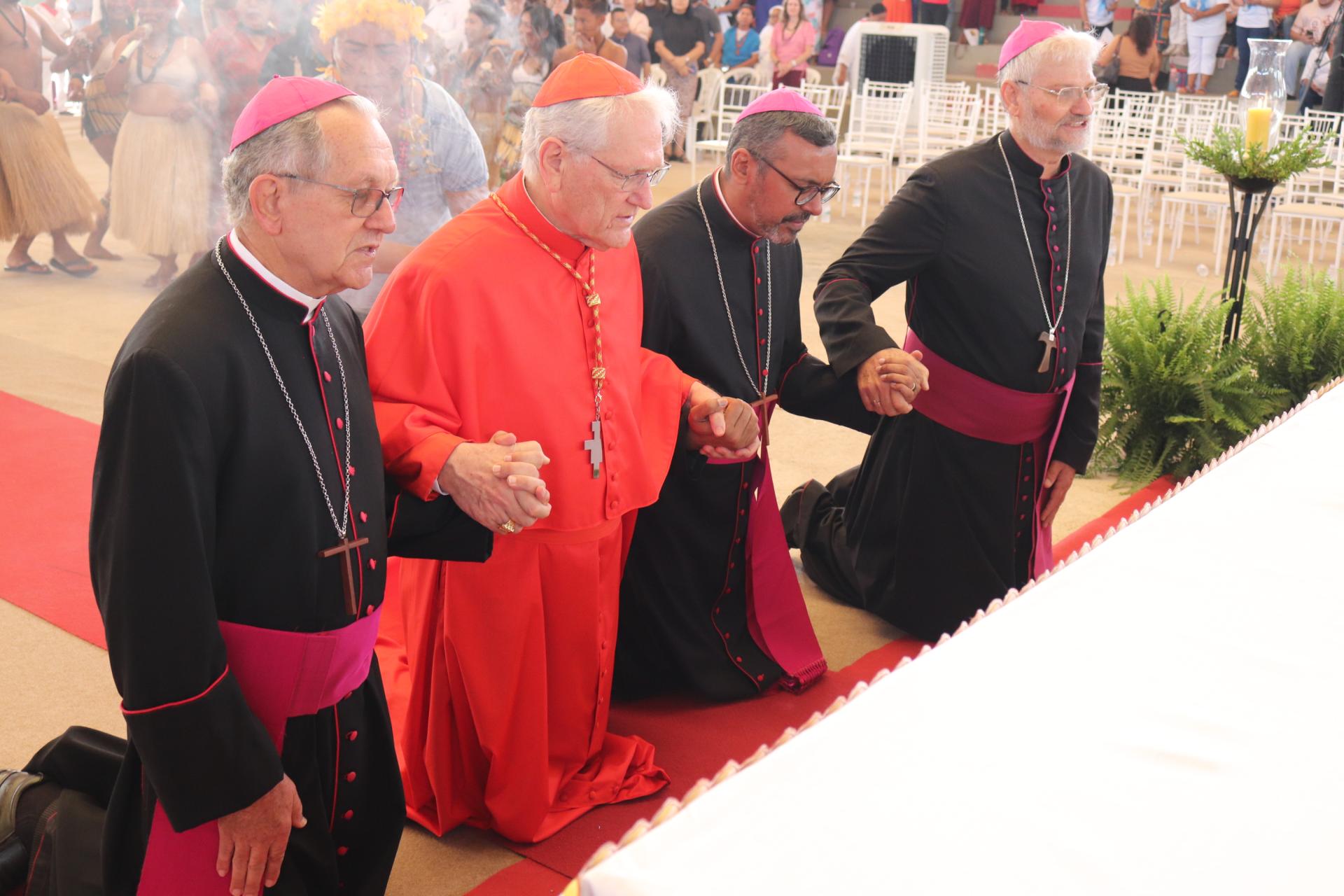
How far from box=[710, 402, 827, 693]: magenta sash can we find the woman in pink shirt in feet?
38.3

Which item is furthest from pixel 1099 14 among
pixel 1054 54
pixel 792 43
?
pixel 1054 54

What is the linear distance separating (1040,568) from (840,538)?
661 millimetres

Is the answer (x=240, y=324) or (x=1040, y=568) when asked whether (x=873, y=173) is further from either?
(x=240, y=324)

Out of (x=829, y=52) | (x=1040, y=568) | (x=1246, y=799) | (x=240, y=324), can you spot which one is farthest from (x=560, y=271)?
(x=829, y=52)

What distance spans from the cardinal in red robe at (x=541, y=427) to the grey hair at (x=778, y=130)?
393mm

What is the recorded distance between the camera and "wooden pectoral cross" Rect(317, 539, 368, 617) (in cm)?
189

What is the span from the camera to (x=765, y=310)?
128 inches

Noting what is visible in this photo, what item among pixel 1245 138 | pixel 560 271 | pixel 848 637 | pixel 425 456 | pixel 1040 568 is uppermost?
pixel 1245 138

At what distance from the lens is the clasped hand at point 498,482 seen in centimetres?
208

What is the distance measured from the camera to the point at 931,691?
1.25 meters

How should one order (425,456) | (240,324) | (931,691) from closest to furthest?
(931,691)
(240,324)
(425,456)

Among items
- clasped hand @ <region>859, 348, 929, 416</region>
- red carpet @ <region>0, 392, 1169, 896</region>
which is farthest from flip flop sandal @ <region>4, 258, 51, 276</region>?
clasped hand @ <region>859, 348, 929, 416</region>

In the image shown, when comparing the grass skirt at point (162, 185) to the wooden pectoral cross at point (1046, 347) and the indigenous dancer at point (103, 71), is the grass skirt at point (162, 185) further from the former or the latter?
the wooden pectoral cross at point (1046, 347)

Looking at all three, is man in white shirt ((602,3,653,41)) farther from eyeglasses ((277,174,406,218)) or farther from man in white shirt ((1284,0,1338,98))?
eyeglasses ((277,174,406,218))
